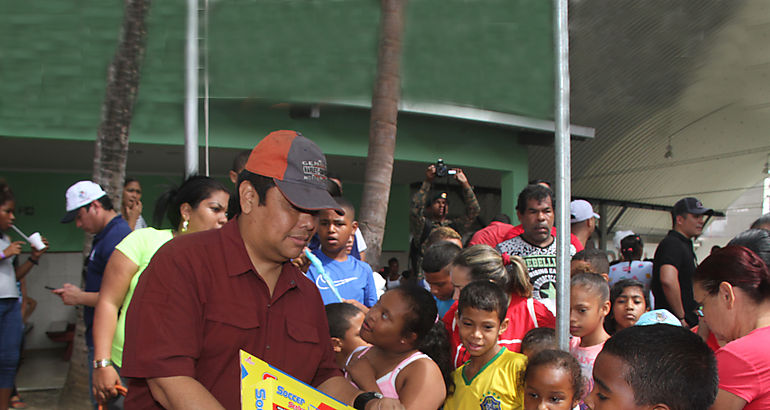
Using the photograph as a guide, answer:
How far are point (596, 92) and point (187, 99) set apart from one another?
11.9m

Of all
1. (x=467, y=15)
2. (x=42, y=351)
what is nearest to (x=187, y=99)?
(x=467, y=15)

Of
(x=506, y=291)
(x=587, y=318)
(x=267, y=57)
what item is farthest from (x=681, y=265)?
(x=267, y=57)

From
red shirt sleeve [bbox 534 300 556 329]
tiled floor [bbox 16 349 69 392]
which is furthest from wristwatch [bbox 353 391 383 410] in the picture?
tiled floor [bbox 16 349 69 392]

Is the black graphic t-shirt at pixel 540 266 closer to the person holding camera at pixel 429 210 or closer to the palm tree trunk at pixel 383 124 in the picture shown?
the person holding camera at pixel 429 210

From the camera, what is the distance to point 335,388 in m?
2.07

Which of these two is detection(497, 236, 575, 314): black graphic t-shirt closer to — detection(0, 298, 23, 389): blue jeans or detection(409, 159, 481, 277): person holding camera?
detection(409, 159, 481, 277): person holding camera

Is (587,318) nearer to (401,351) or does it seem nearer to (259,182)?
(401,351)

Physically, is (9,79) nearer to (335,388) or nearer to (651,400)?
(335,388)

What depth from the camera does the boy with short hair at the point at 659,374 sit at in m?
1.80

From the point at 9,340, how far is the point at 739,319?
17.5 ft

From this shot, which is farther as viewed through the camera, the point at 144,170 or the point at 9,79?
the point at 144,170

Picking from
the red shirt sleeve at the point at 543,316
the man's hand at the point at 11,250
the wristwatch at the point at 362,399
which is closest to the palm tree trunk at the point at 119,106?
the man's hand at the point at 11,250

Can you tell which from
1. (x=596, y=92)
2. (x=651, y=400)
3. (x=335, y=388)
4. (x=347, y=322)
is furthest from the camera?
(x=596, y=92)

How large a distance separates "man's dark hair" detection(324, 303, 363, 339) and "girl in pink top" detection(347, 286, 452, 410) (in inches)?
9.6
